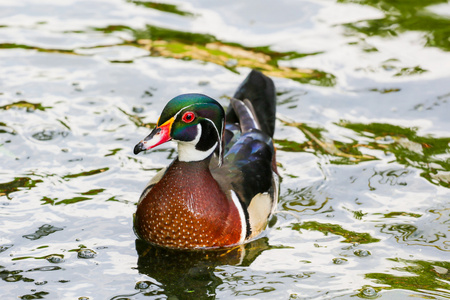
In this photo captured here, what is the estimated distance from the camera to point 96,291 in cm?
567

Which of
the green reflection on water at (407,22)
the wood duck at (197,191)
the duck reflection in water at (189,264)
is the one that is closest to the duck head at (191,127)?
the wood duck at (197,191)

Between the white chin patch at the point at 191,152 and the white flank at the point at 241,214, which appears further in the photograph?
the white flank at the point at 241,214

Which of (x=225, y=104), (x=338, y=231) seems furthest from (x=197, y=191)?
(x=225, y=104)

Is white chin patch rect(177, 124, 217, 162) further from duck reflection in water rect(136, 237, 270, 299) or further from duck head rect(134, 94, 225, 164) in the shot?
duck reflection in water rect(136, 237, 270, 299)

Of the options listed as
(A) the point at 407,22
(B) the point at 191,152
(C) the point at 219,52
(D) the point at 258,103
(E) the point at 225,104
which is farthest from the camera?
(A) the point at 407,22

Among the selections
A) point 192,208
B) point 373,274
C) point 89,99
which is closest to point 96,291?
point 192,208

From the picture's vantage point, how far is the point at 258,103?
794 centimetres

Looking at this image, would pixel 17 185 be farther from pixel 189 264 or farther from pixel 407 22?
pixel 407 22

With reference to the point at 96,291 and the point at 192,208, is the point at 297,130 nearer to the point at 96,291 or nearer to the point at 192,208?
the point at 192,208

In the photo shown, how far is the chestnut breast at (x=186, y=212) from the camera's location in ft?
20.9

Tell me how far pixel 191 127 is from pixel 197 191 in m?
0.55

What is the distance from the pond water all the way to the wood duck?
159mm

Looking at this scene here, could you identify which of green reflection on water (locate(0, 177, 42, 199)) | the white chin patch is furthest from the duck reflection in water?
green reflection on water (locate(0, 177, 42, 199))

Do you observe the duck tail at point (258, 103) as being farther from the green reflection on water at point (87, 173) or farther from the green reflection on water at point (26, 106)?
the green reflection on water at point (26, 106)
